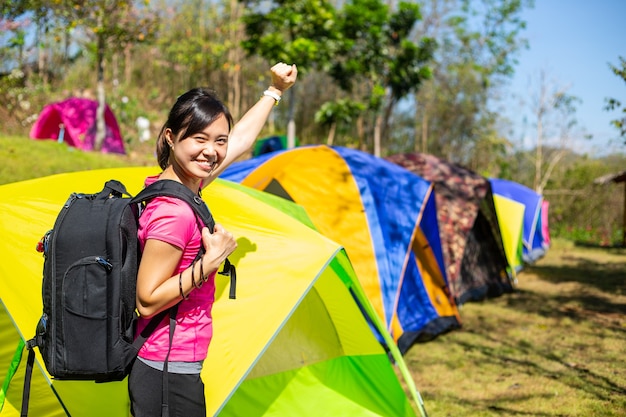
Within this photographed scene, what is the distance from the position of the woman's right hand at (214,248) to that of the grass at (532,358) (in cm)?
285

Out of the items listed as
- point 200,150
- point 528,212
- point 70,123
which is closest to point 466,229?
point 200,150

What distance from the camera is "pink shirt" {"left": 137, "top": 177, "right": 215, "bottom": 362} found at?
1.63 metres

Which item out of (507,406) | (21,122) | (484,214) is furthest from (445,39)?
(507,406)

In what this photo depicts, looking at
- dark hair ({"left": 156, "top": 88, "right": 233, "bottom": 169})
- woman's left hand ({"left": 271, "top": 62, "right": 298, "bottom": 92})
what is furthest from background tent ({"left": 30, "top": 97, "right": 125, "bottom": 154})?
dark hair ({"left": 156, "top": 88, "right": 233, "bottom": 169})

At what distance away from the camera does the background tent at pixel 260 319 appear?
7.88 feet

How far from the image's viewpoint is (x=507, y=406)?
4168 millimetres

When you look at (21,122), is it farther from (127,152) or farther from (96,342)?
(96,342)

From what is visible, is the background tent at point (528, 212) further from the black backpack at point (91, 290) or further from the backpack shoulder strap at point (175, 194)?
the black backpack at point (91, 290)

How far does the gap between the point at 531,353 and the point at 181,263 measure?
463cm

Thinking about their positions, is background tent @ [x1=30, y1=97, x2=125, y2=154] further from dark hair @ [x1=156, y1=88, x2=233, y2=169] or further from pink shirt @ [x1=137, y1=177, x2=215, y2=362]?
pink shirt @ [x1=137, y1=177, x2=215, y2=362]

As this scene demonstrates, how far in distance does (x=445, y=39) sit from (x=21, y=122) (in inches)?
662

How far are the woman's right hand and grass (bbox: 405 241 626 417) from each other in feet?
9.34

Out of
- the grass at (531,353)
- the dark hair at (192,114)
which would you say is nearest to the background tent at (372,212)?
the grass at (531,353)

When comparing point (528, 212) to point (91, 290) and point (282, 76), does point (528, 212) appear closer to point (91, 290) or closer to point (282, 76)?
point (282, 76)
